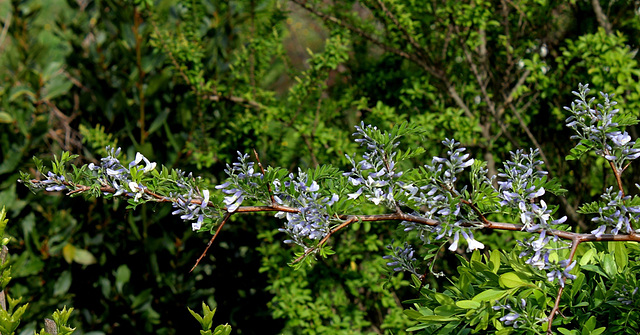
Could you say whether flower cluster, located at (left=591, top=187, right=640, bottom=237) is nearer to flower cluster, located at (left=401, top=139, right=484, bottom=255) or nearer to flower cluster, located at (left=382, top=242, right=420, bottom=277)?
flower cluster, located at (left=401, top=139, right=484, bottom=255)

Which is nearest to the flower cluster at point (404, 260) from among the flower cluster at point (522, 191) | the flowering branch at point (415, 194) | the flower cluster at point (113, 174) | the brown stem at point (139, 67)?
the flowering branch at point (415, 194)

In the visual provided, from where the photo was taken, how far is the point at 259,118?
137 inches

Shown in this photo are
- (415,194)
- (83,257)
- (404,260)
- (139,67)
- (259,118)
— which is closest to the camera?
(415,194)

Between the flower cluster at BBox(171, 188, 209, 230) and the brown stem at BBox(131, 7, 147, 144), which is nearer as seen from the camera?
the flower cluster at BBox(171, 188, 209, 230)

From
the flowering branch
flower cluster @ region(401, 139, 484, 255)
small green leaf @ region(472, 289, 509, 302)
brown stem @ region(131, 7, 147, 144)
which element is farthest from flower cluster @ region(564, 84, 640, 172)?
brown stem @ region(131, 7, 147, 144)

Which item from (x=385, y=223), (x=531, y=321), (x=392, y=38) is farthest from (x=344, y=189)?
(x=392, y=38)

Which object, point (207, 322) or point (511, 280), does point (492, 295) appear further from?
point (207, 322)

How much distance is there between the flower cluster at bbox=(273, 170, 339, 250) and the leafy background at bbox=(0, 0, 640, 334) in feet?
5.63

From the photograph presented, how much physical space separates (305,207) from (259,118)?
2.02 m

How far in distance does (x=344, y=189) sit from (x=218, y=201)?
359mm

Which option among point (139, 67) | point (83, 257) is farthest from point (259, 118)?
point (83, 257)

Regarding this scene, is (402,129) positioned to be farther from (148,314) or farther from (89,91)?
(89,91)

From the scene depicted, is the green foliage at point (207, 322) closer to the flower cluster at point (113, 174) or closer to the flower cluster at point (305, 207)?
the flower cluster at point (305, 207)

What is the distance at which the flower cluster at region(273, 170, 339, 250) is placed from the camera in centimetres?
151
